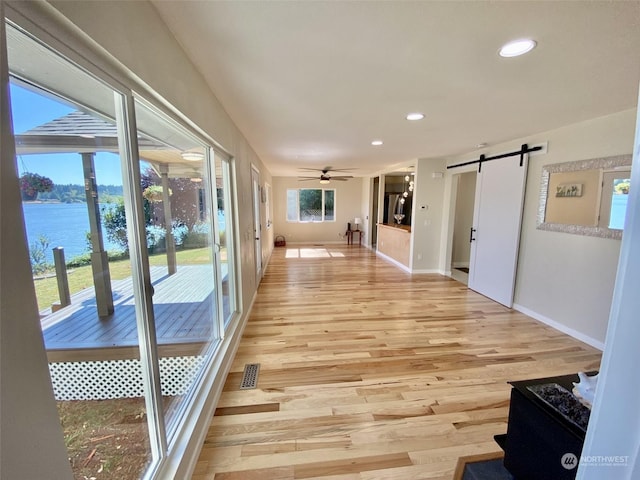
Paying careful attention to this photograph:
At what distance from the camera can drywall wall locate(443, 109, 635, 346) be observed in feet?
8.82

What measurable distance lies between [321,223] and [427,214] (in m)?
4.38

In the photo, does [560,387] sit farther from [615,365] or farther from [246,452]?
[246,452]

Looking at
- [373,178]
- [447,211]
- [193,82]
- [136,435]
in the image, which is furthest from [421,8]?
[373,178]

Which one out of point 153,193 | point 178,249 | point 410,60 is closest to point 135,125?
point 153,193

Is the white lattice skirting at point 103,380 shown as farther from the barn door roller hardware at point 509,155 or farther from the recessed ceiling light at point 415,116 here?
the barn door roller hardware at point 509,155

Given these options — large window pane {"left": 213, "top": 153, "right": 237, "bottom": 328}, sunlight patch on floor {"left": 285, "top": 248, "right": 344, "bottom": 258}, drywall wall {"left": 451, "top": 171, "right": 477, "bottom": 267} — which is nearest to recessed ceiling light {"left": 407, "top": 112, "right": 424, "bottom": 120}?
large window pane {"left": 213, "top": 153, "right": 237, "bottom": 328}

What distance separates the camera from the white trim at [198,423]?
1.34 meters

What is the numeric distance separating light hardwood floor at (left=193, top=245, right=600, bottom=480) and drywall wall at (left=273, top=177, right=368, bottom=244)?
16.9ft

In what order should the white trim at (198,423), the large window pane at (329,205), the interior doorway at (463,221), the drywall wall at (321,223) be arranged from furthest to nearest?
the large window pane at (329,205) < the drywall wall at (321,223) < the interior doorway at (463,221) < the white trim at (198,423)

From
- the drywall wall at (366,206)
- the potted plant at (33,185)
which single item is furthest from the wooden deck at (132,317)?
the drywall wall at (366,206)

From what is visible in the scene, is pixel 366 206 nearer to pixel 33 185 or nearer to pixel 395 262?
pixel 395 262

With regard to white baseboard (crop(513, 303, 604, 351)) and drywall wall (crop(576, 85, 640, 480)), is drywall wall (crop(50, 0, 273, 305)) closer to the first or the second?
drywall wall (crop(576, 85, 640, 480))

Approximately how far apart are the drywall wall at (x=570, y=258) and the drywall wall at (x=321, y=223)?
574cm

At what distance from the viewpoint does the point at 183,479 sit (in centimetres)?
136
